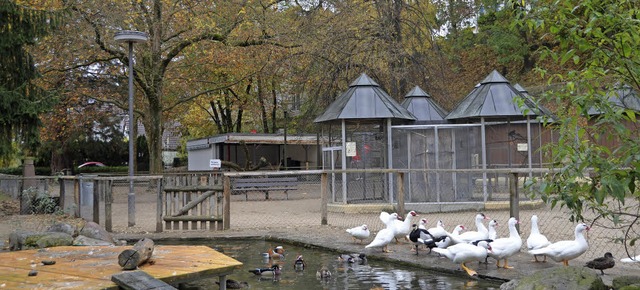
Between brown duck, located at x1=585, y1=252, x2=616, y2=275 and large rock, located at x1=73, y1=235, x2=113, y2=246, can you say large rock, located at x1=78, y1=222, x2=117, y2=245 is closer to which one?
large rock, located at x1=73, y1=235, x2=113, y2=246

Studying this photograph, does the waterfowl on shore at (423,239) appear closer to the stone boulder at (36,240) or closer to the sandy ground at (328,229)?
the sandy ground at (328,229)

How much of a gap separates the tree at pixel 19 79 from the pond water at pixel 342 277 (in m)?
8.67

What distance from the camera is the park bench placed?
24047mm

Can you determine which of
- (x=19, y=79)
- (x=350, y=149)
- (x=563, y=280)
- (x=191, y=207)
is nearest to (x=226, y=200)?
(x=191, y=207)

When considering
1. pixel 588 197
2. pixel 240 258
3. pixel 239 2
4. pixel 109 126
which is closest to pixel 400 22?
pixel 239 2

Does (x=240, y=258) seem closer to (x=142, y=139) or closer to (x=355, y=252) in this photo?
(x=355, y=252)

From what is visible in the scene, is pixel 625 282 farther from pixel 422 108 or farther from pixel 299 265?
pixel 422 108

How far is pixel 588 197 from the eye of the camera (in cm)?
595

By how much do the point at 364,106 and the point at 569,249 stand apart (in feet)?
33.5

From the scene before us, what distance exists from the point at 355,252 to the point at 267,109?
2913 cm

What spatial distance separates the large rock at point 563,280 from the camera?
7.21m

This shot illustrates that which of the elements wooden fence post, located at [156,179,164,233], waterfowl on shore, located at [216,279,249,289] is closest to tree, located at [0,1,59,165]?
wooden fence post, located at [156,179,164,233]

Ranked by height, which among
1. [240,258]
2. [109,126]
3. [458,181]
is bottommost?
[240,258]

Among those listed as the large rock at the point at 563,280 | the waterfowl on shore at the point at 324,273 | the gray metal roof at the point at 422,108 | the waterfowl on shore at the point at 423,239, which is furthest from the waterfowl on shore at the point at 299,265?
the gray metal roof at the point at 422,108
